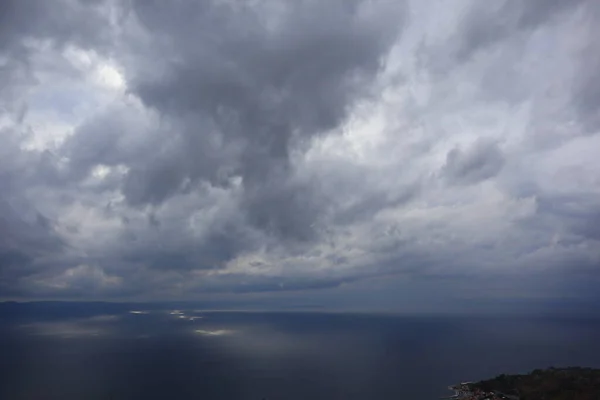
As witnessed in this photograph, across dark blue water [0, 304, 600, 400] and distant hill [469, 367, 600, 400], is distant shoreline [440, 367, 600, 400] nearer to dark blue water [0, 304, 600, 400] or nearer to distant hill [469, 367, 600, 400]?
distant hill [469, 367, 600, 400]

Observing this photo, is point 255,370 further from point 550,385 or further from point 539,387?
point 550,385

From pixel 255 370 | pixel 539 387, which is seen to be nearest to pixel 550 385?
pixel 539 387

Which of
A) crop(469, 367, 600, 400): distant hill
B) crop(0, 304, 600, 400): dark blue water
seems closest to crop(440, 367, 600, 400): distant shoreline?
crop(469, 367, 600, 400): distant hill

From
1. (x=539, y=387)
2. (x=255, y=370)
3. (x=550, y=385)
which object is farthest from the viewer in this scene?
(x=255, y=370)

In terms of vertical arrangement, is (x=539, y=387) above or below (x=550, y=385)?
below

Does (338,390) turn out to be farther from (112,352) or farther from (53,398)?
(112,352)

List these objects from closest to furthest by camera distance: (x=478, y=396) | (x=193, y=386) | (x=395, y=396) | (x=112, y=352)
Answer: (x=478, y=396) → (x=395, y=396) → (x=193, y=386) → (x=112, y=352)

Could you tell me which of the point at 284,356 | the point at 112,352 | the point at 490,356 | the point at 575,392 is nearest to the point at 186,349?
the point at 112,352

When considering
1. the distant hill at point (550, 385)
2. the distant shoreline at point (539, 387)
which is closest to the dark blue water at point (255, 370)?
the distant shoreline at point (539, 387)
